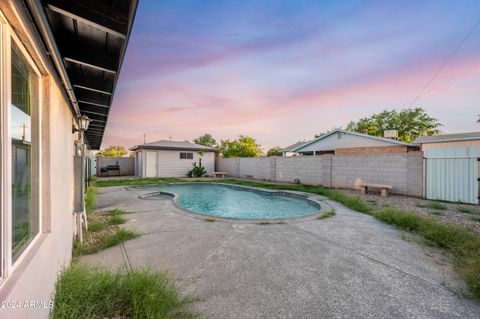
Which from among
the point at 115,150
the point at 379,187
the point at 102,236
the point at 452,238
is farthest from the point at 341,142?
the point at 115,150

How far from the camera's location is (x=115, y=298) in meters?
1.99

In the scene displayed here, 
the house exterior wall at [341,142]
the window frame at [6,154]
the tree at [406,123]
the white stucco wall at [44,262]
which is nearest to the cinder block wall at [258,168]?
the house exterior wall at [341,142]

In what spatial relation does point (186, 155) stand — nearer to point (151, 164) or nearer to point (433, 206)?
point (151, 164)

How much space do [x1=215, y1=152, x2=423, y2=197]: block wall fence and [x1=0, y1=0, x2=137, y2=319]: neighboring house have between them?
1024cm

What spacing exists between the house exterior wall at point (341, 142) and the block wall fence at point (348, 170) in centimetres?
618

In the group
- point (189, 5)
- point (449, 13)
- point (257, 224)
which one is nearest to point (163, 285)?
point (257, 224)

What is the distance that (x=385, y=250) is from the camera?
3.42m

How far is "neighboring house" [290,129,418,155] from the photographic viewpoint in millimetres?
13852

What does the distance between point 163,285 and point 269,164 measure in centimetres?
1286

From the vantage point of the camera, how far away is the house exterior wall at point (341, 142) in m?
14.8

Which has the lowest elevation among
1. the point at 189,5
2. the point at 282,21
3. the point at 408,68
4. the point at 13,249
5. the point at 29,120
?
the point at 13,249

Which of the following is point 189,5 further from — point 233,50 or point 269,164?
point 269,164

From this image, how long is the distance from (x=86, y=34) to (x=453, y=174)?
10502 millimetres

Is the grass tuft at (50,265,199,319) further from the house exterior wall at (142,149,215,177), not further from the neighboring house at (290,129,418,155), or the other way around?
the neighboring house at (290,129,418,155)
